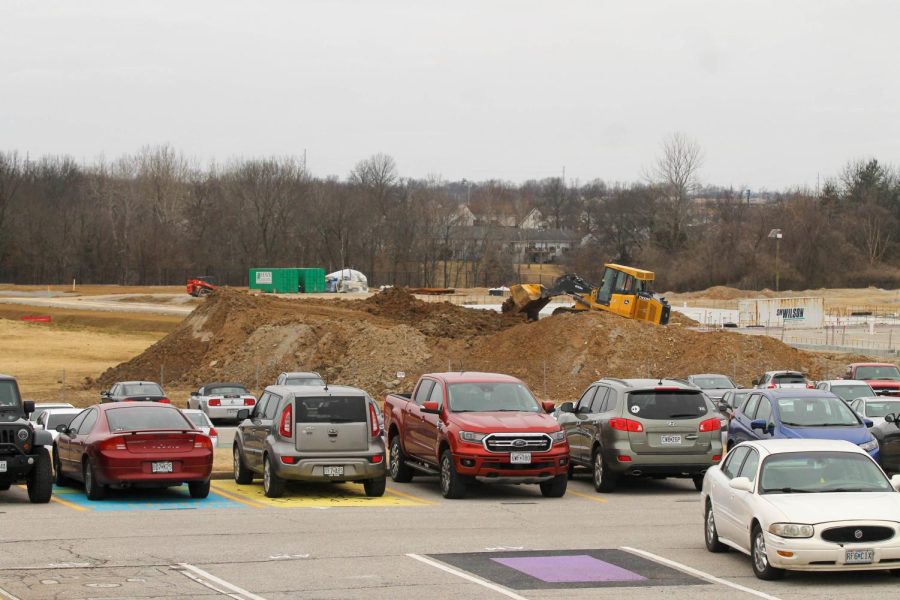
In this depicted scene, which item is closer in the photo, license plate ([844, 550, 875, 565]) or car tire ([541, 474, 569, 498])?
license plate ([844, 550, 875, 565])

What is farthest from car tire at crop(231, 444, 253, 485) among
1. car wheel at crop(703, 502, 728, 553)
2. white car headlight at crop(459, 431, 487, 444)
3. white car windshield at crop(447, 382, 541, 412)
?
car wheel at crop(703, 502, 728, 553)

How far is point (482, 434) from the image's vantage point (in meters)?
18.3

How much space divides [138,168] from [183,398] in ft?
467

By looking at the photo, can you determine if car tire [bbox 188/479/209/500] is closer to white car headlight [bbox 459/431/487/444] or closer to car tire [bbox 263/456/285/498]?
car tire [bbox 263/456/285/498]

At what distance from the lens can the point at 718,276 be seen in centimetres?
13325

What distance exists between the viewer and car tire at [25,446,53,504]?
17.6m

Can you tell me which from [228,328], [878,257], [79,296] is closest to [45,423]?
[228,328]

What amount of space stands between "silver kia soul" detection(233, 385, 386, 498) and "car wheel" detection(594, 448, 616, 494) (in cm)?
349

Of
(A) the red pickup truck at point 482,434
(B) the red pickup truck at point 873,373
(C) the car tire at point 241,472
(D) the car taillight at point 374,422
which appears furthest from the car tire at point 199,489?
(B) the red pickup truck at point 873,373

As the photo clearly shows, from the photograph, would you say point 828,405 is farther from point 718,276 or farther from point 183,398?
point 718,276

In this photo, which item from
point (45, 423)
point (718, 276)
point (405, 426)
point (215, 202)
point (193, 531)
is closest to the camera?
point (193, 531)

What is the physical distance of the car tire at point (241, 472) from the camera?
20688 mm

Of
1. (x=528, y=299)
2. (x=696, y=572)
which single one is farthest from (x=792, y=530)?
(x=528, y=299)

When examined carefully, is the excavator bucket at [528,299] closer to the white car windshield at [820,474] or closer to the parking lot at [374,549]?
the parking lot at [374,549]
